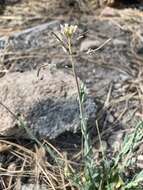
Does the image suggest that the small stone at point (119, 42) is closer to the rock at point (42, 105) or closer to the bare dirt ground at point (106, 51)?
the bare dirt ground at point (106, 51)

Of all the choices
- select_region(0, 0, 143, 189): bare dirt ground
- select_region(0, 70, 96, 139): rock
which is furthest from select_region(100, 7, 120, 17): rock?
select_region(0, 70, 96, 139): rock

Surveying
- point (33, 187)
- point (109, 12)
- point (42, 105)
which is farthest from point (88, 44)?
point (33, 187)

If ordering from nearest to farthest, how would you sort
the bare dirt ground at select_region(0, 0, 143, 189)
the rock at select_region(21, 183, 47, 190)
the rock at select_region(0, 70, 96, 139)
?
the rock at select_region(21, 183, 47, 190) → the rock at select_region(0, 70, 96, 139) → the bare dirt ground at select_region(0, 0, 143, 189)

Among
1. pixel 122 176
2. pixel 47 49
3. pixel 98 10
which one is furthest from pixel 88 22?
pixel 122 176

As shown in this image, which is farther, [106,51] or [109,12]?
[109,12]

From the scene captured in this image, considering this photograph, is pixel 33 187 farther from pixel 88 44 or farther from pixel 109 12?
pixel 109 12

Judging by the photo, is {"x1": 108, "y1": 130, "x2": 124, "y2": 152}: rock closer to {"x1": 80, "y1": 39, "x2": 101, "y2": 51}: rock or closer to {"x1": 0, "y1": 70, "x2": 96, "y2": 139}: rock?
{"x1": 0, "y1": 70, "x2": 96, "y2": 139}: rock
